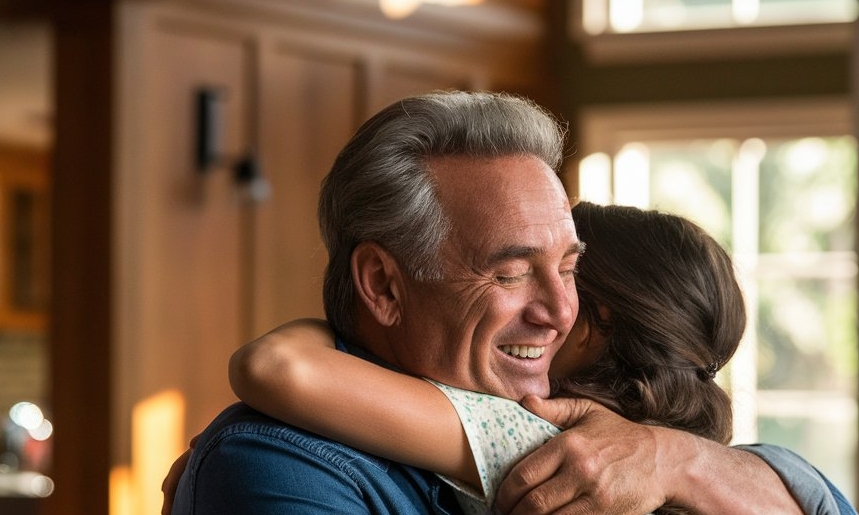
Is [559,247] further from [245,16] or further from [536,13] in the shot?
[536,13]

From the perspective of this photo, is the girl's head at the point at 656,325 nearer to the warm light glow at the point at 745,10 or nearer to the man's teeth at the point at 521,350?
the man's teeth at the point at 521,350

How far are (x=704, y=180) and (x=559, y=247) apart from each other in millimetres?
5180

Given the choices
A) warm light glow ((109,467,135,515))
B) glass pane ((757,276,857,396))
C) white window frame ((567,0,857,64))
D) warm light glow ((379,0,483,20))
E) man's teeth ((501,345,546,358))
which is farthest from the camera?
glass pane ((757,276,857,396))

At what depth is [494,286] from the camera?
155 cm

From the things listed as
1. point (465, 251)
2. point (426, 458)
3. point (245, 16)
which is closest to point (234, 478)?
point (426, 458)

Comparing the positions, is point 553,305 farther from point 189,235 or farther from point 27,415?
point 27,415

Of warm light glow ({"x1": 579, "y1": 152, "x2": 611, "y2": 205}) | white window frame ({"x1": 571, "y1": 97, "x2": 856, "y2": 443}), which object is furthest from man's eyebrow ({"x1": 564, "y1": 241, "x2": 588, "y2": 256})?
warm light glow ({"x1": 579, "y1": 152, "x2": 611, "y2": 205})

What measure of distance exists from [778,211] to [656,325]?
5139 mm

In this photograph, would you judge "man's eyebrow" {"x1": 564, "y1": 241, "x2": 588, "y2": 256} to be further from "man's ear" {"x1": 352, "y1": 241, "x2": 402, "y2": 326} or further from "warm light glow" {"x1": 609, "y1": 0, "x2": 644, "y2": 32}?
"warm light glow" {"x1": 609, "y1": 0, "x2": 644, "y2": 32}

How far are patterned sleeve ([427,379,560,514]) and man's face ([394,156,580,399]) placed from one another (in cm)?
8

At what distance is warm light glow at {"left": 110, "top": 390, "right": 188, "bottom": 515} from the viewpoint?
15.6 feet

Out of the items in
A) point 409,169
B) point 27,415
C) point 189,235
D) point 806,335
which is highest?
point 409,169

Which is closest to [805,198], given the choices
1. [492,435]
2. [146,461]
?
[146,461]

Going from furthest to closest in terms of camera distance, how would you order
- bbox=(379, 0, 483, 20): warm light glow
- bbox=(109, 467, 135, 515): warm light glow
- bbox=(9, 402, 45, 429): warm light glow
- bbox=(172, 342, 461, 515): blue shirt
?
bbox=(9, 402, 45, 429): warm light glow, bbox=(379, 0, 483, 20): warm light glow, bbox=(109, 467, 135, 515): warm light glow, bbox=(172, 342, 461, 515): blue shirt
